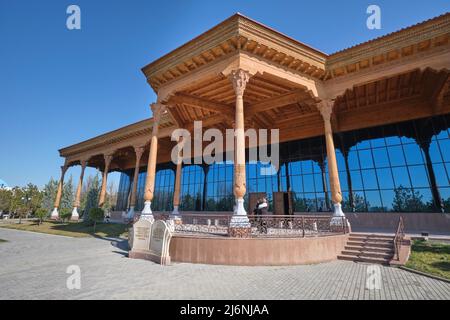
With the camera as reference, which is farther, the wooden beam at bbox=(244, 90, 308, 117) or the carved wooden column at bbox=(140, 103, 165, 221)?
the wooden beam at bbox=(244, 90, 308, 117)

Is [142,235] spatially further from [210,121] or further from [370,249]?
[210,121]

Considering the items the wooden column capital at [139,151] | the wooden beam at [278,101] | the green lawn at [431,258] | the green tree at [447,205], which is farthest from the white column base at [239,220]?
the wooden column capital at [139,151]

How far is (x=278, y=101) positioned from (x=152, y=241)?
10215mm

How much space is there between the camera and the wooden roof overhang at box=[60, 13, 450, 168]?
9.92 metres

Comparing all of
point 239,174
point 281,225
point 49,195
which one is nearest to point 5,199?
point 49,195

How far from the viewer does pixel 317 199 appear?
653 inches

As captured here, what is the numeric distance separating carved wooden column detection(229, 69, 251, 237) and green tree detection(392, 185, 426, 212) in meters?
11.0

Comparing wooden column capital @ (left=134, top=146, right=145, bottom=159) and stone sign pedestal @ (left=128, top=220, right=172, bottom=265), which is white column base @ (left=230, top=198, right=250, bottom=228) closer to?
stone sign pedestal @ (left=128, top=220, right=172, bottom=265)

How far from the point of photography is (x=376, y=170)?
14.9 metres

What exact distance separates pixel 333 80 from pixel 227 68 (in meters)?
6.15

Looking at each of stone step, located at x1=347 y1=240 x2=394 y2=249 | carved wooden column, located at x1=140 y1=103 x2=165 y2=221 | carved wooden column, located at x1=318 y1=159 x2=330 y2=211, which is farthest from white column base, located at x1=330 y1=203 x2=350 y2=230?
carved wooden column, located at x1=140 y1=103 x2=165 y2=221

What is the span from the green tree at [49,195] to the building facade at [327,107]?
45.4 metres

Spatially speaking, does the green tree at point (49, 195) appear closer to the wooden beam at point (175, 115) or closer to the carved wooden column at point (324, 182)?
the wooden beam at point (175, 115)

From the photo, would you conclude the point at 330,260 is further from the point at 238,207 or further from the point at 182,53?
the point at 182,53
